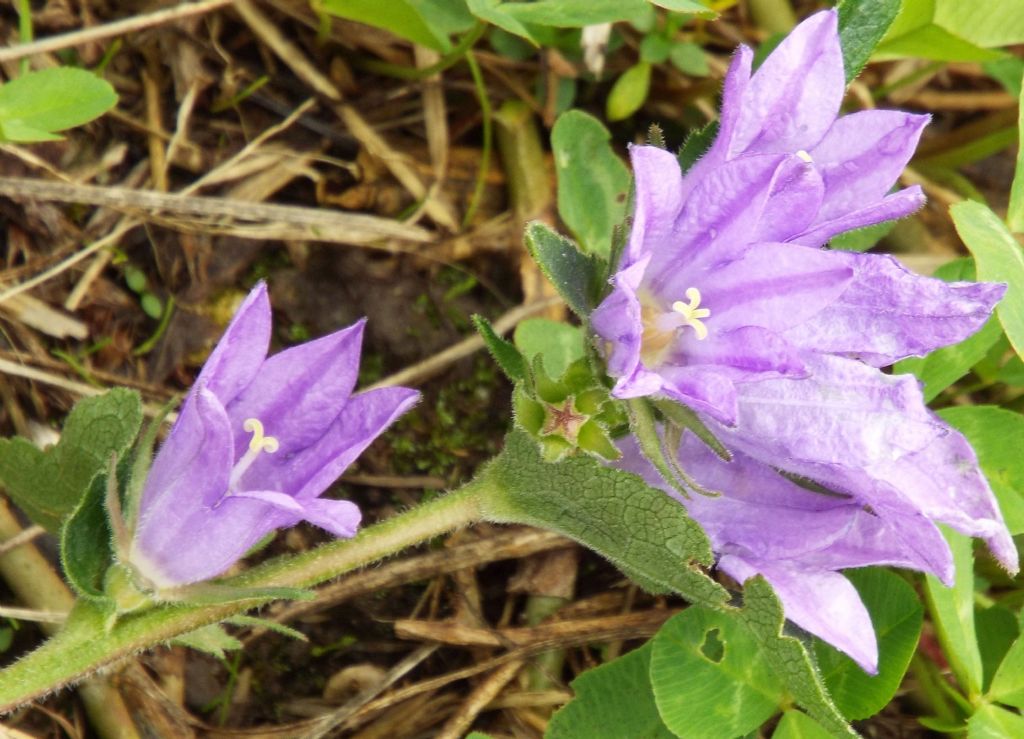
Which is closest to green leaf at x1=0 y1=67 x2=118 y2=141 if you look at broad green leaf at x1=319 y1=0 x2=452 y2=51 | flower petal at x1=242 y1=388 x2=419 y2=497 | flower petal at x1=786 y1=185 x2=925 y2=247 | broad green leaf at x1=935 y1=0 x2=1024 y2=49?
broad green leaf at x1=319 y1=0 x2=452 y2=51

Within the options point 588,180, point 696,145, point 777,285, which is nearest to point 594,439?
point 777,285

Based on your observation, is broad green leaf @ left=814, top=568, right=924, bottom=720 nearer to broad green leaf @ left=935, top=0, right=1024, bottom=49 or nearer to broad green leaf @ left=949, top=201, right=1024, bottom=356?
broad green leaf @ left=949, top=201, right=1024, bottom=356

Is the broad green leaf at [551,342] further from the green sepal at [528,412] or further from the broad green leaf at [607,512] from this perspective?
the green sepal at [528,412]

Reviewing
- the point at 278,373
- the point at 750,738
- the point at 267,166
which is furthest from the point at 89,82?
the point at 750,738

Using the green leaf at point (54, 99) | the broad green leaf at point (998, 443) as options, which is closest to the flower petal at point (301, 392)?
the green leaf at point (54, 99)

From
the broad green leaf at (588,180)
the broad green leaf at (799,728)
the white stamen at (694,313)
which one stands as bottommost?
the broad green leaf at (799,728)
